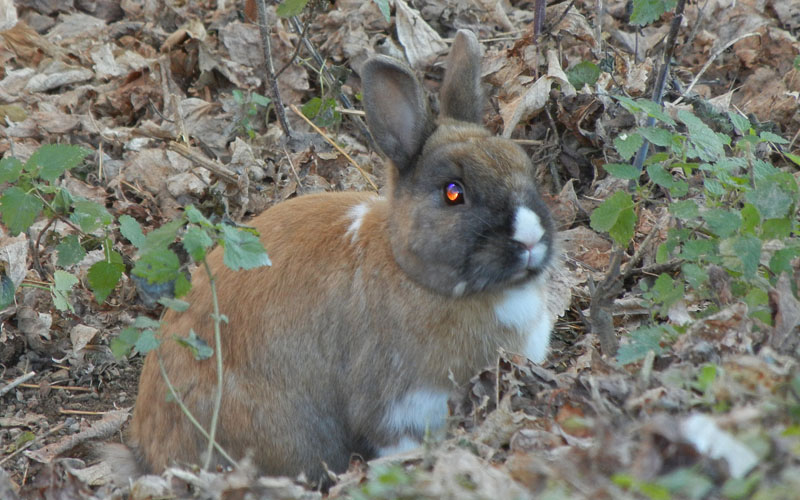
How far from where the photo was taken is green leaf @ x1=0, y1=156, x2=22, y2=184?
185 inches

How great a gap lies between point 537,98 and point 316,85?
2169 millimetres

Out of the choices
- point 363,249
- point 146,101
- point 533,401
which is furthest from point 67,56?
point 533,401

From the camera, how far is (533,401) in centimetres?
409

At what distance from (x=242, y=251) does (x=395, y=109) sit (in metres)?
1.25

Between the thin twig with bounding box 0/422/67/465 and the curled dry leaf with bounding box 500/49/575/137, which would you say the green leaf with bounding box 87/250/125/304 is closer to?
the thin twig with bounding box 0/422/67/465

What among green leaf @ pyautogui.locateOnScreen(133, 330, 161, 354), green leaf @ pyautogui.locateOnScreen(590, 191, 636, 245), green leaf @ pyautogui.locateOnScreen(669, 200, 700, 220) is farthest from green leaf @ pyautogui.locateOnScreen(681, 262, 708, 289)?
green leaf @ pyautogui.locateOnScreen(133, 330, 161, 354)

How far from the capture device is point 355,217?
16.4 feet

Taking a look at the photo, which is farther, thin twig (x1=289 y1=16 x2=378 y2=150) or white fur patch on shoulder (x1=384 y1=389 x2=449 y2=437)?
thin twig (x1=289 y1=16 x2=378 y2=150)

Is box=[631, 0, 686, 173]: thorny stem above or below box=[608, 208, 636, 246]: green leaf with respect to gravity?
above

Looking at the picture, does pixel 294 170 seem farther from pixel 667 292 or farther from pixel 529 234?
pixel 667 292

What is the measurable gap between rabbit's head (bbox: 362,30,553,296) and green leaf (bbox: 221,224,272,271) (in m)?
0.90

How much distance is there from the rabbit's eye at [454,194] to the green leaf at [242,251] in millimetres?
1005

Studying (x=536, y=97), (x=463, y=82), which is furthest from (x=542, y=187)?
Result: (x=463, y=82)

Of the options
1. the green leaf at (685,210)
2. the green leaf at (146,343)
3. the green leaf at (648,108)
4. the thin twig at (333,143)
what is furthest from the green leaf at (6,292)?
the green leaf at (685,210)
